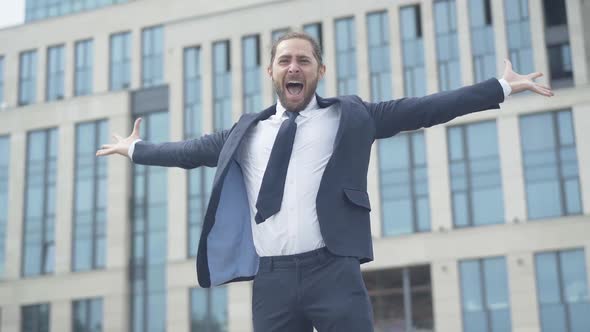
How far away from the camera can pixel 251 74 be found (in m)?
40.2

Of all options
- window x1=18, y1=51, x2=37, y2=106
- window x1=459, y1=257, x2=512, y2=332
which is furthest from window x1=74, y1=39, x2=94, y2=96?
window x1=459, y1=257, x2=512, y2=332

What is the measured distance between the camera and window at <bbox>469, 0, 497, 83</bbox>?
36531 millimetres

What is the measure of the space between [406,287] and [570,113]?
29.8 feet

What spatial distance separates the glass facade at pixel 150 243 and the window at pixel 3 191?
648cm

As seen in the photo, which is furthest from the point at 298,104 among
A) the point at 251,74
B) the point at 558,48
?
the point at 251,74

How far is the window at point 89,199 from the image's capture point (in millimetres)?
41312

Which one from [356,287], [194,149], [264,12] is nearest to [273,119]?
[194,149]

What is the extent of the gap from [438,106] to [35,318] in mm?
40081

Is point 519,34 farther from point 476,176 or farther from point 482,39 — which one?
point 476,176

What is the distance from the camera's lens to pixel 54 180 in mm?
42844

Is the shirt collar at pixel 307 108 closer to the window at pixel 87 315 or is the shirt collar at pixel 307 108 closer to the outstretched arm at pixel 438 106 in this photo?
the outstretched arm at pixel 438 106

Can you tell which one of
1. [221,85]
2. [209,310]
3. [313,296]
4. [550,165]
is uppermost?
[221,85]

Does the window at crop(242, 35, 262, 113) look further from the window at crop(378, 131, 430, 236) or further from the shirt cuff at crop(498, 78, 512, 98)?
the shirt cuff at crop(498, 78, 512, 98)

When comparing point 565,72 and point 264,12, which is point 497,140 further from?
point 264,12
